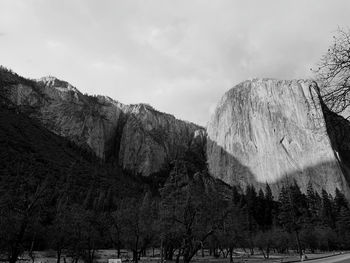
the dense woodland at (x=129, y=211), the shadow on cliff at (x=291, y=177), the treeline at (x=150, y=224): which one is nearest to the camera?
the treeline at (x=150, y=224)

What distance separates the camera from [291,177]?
152125mm

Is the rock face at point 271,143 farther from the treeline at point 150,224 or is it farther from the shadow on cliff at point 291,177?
the treeline at point 150,224

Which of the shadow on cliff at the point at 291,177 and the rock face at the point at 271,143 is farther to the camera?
the rock face at the point at 271,143

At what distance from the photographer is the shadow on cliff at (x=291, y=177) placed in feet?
470

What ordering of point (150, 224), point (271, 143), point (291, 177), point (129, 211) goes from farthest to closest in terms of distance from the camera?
point (271, 143) < point (291, 177) < point (129, 211) < point (150, 224)

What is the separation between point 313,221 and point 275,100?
91.7 m

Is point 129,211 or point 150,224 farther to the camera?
point 129,211

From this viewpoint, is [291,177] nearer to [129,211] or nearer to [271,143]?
[271,143]

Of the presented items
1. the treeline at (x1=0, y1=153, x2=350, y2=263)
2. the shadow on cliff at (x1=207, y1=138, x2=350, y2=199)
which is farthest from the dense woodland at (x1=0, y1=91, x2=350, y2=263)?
the shadow on cliff at (x1=207, y1=138, x2=350, y2=199)

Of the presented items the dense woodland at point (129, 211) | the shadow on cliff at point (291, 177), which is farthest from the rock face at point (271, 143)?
the dense woodland at point (129, 211)

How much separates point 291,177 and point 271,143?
2385 cm

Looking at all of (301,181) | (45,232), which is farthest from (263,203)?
(45,232)

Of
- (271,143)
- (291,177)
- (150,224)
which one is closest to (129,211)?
(150,224)

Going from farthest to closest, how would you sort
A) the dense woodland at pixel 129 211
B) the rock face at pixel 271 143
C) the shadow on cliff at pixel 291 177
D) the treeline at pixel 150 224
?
1. the rock face at pixel 271 143
2. the shadow on cliff at pixel 291 177
3. the dense woodland at pixel 129 211
4. the treeline at pixel 150 224
